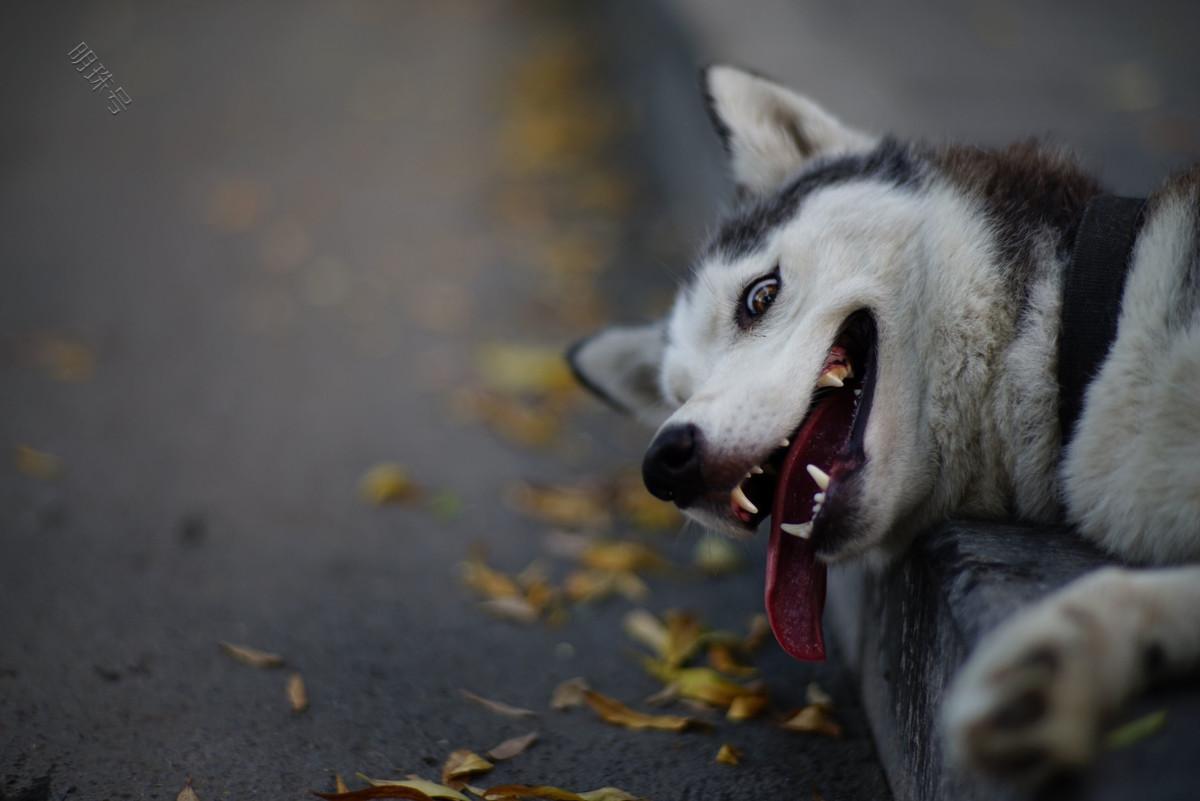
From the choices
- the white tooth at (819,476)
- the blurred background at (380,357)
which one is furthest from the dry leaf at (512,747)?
the white tooth at (819,476)

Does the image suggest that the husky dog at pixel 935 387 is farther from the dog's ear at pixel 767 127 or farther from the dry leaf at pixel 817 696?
the dry leaf at pixel 817 696

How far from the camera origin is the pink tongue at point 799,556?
2117 mm

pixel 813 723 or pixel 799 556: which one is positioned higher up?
pixel 799 556

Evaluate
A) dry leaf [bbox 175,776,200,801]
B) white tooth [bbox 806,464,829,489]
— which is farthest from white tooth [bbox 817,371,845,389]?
dry leaf [bbox 175,776,200,801]

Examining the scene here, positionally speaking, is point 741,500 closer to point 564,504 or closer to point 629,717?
point 629,717

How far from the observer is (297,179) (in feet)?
23.5

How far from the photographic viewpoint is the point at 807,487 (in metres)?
2.14

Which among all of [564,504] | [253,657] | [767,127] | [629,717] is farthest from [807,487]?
[564,504]

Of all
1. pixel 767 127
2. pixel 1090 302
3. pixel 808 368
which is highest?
pixel 767 127

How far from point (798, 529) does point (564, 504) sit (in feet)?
5.91

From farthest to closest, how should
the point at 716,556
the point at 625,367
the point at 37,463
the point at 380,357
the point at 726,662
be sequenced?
the point at 380,357 → the point at 37,463 → the point at 716,556 → the point at 625,367 → the point at 726,662

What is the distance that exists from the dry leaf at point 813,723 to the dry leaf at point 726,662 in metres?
0.26

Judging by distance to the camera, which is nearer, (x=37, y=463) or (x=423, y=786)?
(x=423, y=786)

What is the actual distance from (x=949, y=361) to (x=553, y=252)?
4212mm
